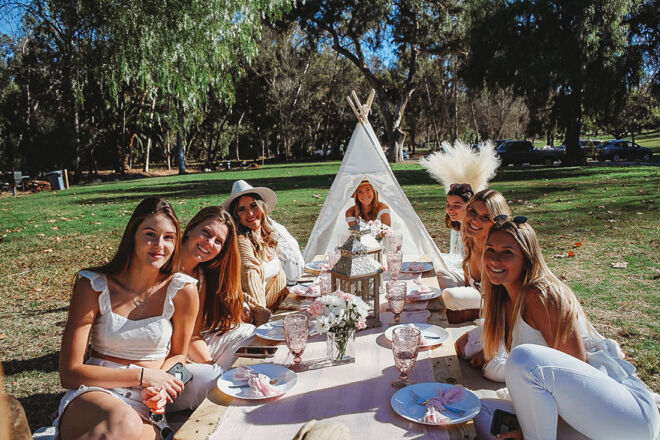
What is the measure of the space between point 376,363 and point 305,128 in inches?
1977

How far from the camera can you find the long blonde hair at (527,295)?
2611 mm

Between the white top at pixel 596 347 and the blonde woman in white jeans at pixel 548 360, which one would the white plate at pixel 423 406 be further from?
the white top at pixel 596 347

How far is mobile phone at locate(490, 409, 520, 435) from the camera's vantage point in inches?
92.9

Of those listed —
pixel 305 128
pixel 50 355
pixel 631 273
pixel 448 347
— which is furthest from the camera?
pixel 305 128

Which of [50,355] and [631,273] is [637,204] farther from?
[50,355]

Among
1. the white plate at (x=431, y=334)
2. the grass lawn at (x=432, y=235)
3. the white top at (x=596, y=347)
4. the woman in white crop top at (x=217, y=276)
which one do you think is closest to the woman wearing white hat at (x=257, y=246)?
the woman in white crop top at (x=217, y=276)

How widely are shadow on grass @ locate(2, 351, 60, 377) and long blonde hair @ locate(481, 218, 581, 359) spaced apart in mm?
3912

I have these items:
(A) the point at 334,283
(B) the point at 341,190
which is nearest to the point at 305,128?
(B) the point at 341,190

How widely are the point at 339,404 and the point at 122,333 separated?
4.26ft

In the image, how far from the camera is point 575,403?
2238mm

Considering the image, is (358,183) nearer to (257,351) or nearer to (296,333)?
(257,351)

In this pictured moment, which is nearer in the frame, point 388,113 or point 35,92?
point 388,113

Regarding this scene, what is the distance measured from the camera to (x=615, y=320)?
5047 mm

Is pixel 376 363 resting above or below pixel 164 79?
below
